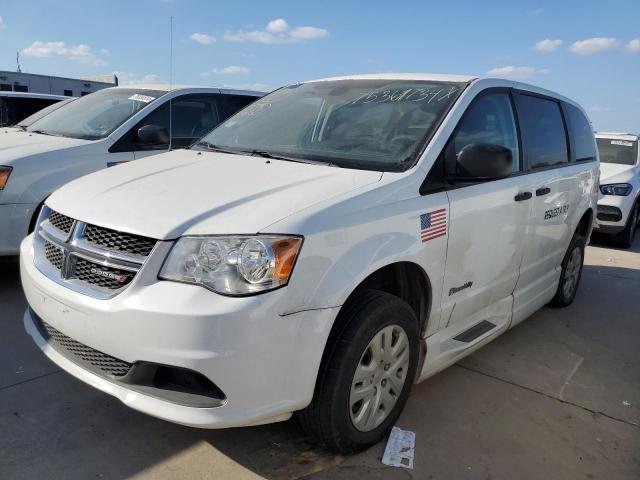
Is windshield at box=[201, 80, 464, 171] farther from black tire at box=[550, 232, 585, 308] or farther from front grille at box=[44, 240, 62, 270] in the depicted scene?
black tire at box=[550, 232, 585, 308]

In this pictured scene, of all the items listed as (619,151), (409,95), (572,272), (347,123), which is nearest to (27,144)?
(347,123)

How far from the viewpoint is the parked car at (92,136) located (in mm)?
4324

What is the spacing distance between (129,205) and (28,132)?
3.81 m

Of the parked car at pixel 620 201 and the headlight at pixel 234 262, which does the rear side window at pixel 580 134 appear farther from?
the headlight at pixel 234 262

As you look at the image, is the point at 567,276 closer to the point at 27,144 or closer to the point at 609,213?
the point at 609,213

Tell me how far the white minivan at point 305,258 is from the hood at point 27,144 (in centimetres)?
178

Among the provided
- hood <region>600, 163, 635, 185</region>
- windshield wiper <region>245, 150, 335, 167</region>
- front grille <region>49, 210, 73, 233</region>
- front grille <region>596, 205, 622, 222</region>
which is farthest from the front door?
hood <region>600, 163, 635, 185</region>

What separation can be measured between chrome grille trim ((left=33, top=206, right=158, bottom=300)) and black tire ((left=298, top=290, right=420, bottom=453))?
86cm

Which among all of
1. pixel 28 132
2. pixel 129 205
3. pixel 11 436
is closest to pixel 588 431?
pixel 129 205

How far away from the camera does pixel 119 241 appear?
7.38 ft

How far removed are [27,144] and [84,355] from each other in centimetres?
310

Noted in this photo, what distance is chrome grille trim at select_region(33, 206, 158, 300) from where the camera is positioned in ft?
7.18

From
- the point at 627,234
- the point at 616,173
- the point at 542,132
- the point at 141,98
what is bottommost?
the point at 627,234

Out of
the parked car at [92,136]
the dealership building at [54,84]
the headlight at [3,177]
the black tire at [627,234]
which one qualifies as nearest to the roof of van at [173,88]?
the parked car at [92,136]
